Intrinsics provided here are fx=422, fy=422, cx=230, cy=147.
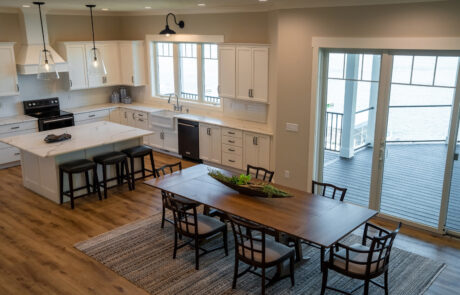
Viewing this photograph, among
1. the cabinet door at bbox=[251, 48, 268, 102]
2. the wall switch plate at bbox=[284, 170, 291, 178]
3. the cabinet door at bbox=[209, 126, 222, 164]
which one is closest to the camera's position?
the wall switch plate at bbox=[284, 170, 291, 178]

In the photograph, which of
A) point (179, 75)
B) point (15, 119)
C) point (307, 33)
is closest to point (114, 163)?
point (15, 119)

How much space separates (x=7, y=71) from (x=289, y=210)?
6266mm

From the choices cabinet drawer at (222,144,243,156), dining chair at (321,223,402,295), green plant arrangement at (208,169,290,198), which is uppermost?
green plant arrangement at (208,169,290,198)

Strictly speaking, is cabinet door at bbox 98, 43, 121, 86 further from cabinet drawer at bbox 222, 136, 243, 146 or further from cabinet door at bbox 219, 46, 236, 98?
cabinet drawer at bbox 222, 136, 243, 146

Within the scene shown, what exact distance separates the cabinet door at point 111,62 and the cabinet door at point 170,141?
6.47ft

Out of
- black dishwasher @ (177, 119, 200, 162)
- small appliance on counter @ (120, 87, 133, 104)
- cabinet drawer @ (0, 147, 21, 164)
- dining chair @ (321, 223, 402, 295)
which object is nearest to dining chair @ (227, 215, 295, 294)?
dining chair @ (321, 223, 402, 295)

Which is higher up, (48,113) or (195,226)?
(48,113)

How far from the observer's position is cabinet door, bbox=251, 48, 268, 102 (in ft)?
23.2

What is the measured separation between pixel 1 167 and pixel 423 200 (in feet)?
24.2

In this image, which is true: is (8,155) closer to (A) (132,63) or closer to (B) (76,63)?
(B) (76,63)

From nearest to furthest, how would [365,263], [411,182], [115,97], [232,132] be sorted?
[365,263]
[411,182]
[232,132]
[115,97]

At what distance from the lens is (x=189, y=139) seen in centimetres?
830

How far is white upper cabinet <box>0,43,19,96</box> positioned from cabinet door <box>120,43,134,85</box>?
2.31m

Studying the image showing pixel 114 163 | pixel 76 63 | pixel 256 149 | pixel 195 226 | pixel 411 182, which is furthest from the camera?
pixel 76 63
